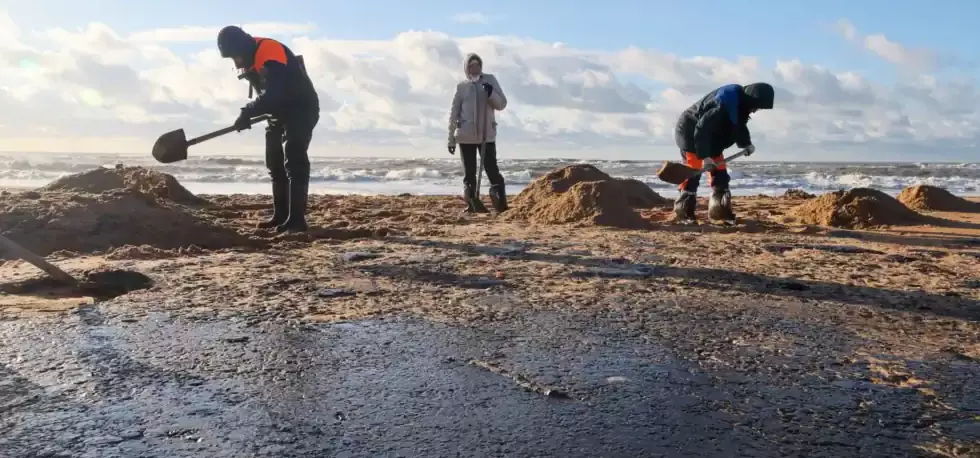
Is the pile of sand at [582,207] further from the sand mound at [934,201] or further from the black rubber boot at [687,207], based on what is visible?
the sand mound at [934,201]

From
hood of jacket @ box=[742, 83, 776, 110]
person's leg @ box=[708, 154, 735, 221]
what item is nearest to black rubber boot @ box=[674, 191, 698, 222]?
person's leg @ box=[708, 154, 735, 221]

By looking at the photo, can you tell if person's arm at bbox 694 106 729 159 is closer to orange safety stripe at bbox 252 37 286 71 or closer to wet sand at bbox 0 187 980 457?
wet sand at bbox 0 187 980 457

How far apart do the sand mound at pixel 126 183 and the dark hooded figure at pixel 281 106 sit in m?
2.58

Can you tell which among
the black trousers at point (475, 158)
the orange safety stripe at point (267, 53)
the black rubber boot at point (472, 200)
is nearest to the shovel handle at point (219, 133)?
the orange safety stripe at point (267, 53)

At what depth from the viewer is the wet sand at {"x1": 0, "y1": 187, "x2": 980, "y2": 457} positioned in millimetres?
1791

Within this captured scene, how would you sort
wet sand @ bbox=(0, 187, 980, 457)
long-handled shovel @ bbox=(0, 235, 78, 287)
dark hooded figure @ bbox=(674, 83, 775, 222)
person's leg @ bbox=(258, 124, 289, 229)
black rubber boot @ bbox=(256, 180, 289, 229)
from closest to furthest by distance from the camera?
wet sand @ bbox=(0, 187, 980, 457) < long-handled shovel @ bbox=(0, 235, 78, 287) < person's leg @ bbox=(258, 124, 289, 229) < black rubber boot @ bbox=(256, 180, 289, 229) < dark hooded figure @ bbox=(674, 83, 775, 222)

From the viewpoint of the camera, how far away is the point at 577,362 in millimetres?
2418

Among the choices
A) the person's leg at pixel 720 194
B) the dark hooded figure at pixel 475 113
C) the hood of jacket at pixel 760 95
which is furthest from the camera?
the dark hooded figure at pixel 475 113

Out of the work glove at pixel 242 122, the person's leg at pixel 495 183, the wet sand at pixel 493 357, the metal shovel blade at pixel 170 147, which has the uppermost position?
the work glove at pixel 242 122

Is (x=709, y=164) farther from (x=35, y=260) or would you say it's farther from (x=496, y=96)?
(x=35, y=260)

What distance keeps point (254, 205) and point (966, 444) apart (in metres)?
7.99

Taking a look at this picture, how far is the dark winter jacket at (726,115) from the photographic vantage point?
631cm

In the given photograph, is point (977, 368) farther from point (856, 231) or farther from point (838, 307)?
point (856, 231)

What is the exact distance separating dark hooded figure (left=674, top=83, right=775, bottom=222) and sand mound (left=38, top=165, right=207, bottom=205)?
5173 mm
